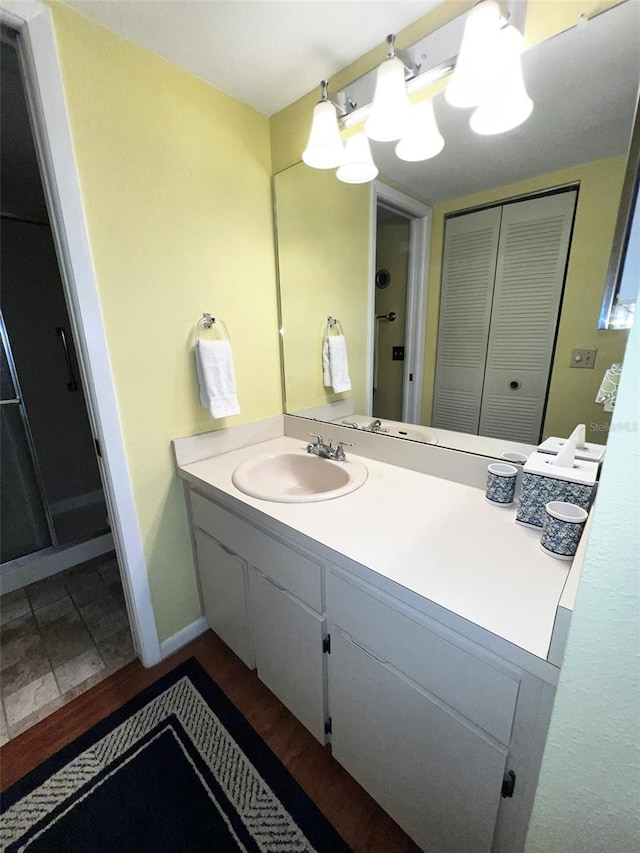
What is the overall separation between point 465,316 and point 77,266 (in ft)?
3.90

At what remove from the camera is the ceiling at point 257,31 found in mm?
904

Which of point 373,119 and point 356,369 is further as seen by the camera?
point 356,369

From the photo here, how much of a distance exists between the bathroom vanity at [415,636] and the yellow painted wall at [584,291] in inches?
13.2

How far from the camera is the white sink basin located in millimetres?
1200

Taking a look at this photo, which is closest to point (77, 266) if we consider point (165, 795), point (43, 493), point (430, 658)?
point (430, 658)

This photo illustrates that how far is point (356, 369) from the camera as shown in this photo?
1.45 meters

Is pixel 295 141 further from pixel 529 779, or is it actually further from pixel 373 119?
pixel 529 779

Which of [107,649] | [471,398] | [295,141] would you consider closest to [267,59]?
[295,141]

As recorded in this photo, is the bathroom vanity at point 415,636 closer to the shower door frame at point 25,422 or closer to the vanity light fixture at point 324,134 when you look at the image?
the vanity light fixture at point 324,134

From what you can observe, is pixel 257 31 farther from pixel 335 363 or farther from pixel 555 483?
pixel 555 483

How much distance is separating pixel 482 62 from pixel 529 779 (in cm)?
152

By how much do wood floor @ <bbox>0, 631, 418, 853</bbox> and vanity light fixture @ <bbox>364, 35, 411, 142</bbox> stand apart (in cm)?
197

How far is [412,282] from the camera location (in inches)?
46.6

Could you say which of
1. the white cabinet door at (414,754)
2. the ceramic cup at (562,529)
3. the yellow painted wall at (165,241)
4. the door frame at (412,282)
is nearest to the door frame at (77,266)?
the yellow painted wall at (165,241)
